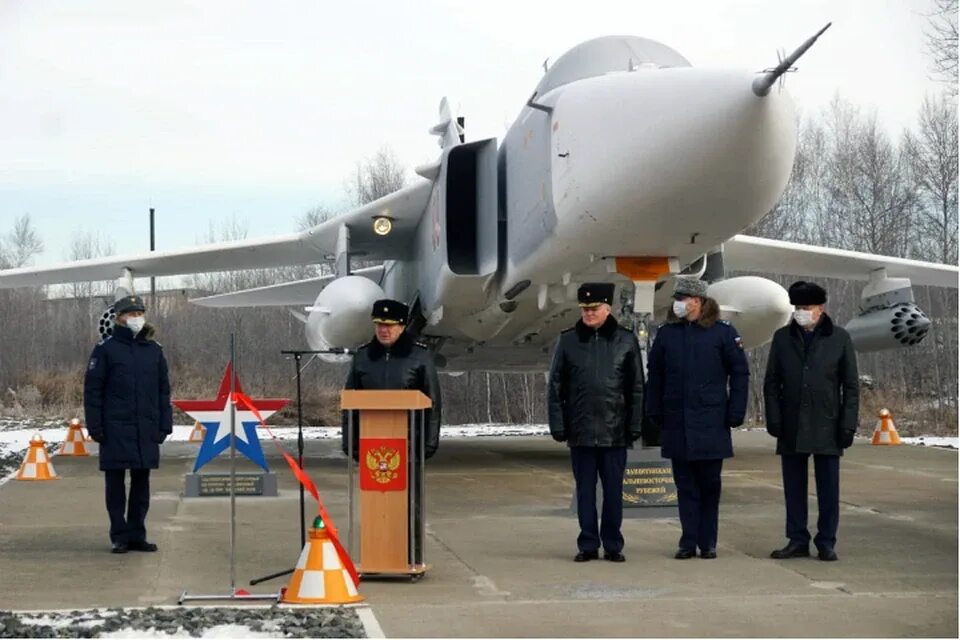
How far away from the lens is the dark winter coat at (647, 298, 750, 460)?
314 inches

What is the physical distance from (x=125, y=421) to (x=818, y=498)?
4.34 meters

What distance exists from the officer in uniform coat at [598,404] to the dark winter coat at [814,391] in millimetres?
883

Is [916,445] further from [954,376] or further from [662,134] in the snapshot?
[954,376]

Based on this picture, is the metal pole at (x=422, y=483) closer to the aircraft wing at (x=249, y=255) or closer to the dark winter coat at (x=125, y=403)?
the dark winter coat at (x=125, y=403)

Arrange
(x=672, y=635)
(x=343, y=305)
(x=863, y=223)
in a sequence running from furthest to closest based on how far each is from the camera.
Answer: (x=863, y=223) < (x=343, y=305) < (x=672, y=635)

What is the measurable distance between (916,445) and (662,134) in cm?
1155

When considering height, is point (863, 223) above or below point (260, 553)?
above

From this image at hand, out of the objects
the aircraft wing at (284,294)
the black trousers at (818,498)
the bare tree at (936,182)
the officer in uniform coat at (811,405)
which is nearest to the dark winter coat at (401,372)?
the officer in uniform coat at (811,405)

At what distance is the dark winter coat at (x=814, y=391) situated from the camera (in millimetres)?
7914

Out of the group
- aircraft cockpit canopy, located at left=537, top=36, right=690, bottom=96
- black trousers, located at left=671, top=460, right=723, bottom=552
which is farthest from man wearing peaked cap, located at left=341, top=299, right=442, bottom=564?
aircraft cockpit canopy, located at left=537, top=36, right=690, bottom=96

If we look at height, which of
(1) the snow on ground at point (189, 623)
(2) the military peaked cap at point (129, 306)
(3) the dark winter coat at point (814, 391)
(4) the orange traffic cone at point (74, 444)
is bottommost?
(4) the orange traffic cone at point (74, 444)

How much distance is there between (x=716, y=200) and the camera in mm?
9711

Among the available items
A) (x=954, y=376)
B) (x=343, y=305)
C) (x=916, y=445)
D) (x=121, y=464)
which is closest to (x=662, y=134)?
(x=121, y=464)

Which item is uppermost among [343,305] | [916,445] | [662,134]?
[662,134]
